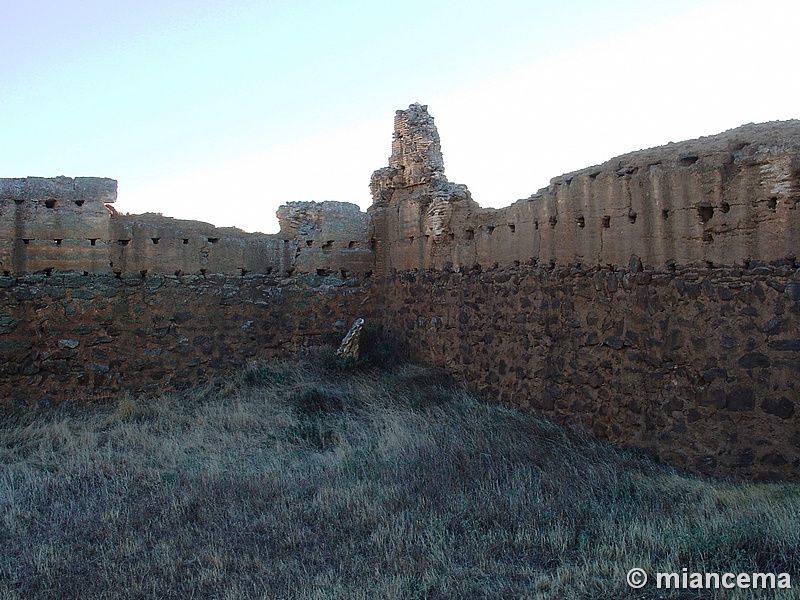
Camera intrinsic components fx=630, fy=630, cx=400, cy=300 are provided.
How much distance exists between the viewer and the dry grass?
→ 3758mm

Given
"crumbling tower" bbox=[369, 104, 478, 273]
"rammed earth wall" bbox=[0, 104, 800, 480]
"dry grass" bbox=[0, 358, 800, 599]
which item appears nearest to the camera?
"dry grass" bbox=[0, 358, 800, 599]

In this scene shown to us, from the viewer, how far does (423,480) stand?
5324 mm

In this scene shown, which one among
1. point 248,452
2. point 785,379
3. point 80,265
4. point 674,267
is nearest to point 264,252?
point 80,265

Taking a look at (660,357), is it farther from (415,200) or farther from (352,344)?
(352,344)

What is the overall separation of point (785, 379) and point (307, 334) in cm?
685

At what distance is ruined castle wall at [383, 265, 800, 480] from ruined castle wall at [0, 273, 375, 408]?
3.41m

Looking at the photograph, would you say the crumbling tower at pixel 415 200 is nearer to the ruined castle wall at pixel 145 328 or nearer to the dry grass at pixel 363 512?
the ruined castle wall at pixel 145 328

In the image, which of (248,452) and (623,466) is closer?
(623,466)

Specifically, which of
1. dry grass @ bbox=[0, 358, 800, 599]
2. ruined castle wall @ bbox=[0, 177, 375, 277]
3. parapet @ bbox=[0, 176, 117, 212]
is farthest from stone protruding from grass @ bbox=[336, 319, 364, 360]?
parapet @ bbox=[0, 176, 117, 212]

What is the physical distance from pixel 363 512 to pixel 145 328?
5.46 metres

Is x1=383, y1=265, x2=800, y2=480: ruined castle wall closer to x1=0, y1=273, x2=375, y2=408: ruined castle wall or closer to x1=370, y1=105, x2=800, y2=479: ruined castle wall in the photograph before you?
x1=370, y1=105, x2=800, y2=479: ruined castle wall

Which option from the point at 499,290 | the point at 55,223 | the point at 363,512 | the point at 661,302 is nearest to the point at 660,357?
the point at 661,302

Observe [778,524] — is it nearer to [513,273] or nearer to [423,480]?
[423,480]

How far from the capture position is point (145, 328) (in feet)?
29.2
